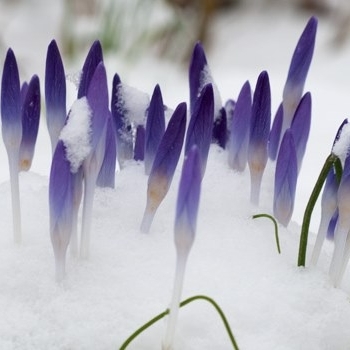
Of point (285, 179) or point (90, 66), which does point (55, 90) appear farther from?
point (285, 179)

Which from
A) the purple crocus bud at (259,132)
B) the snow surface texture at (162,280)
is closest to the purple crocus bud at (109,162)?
the snow surface texture at (162,280)

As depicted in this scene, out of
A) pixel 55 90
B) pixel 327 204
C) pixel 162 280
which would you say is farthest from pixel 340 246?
Result: pixel 55 90

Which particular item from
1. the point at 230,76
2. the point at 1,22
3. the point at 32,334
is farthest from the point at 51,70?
the point at 1,22

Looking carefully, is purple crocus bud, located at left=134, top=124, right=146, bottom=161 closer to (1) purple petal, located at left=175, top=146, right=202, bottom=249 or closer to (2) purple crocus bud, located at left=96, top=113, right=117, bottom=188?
(2) purple crocus bud, located at left=96, top=113, right=117, bottom=188

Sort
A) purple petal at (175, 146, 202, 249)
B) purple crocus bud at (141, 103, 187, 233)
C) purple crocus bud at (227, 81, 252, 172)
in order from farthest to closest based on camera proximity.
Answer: purple crocus bud at (227, 81, 252, 172), purple crocus bud at (141, 103, 187, 233), purple petal at (175, 146, 202, 249)

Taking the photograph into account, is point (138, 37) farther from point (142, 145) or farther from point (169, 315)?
point (169, 315)

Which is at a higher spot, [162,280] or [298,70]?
[298,70]

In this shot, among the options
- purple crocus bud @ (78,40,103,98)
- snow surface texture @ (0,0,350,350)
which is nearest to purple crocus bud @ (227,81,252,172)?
snow surface texture @ (0,0,350,350)
